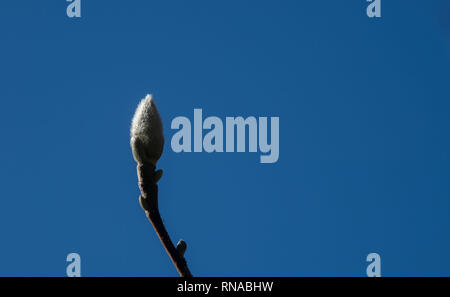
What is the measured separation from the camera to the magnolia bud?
51.2 inches

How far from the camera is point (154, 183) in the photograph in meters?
1.33

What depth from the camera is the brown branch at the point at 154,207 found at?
1.25 m

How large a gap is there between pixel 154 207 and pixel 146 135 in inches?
5.7

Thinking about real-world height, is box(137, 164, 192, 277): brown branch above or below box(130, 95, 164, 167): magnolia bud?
below

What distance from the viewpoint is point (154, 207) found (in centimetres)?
129

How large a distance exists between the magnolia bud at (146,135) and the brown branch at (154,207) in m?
0.02

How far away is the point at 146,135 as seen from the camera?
130 centimetres

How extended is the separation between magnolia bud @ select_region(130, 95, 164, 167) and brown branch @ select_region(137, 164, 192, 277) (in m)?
0.02

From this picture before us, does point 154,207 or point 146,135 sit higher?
point 146,135

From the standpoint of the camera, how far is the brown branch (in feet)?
4.11

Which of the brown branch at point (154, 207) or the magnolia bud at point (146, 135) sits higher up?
the magnolia bud at point (146, 135)
